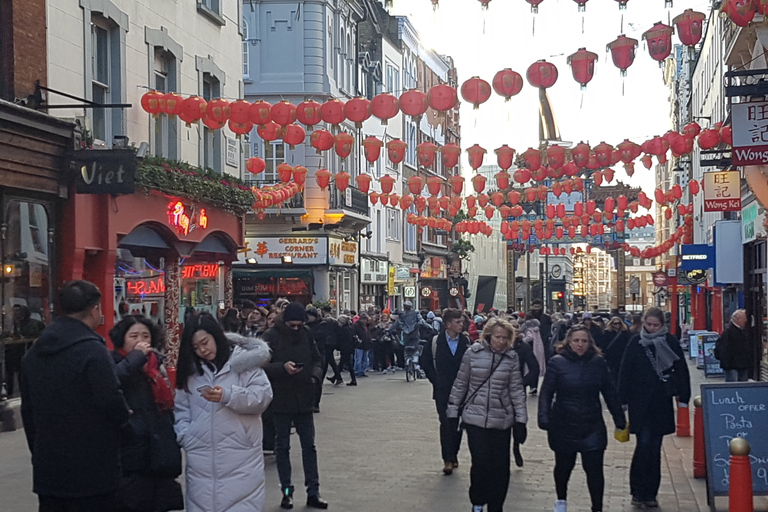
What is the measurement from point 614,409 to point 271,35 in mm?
→ 30700

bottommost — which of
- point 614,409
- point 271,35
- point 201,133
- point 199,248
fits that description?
point 614,409

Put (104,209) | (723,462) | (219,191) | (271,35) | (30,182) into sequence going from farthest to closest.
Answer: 1. (271,35)
2. (219,191)
3. (104,209)
4. (30,182)
5. (723,462)

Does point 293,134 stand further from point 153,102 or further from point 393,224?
Result: point 393,224

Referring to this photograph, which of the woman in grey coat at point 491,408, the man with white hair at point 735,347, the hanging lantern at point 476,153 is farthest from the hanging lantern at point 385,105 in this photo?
the woman in grey coat at point 491,408

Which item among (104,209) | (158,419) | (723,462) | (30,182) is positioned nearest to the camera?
(158,419)

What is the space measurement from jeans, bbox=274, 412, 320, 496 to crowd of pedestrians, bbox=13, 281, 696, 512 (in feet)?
0.04

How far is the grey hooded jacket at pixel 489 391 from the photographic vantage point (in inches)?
353

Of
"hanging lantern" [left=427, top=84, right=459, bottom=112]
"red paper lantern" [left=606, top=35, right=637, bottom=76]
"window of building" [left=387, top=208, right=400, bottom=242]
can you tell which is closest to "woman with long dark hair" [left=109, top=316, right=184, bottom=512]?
"red paper lantern" [left=606, top=35, right=637, bottom=76]

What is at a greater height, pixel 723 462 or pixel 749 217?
pixel 749 217

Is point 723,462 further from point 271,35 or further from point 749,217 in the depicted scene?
point 271,35

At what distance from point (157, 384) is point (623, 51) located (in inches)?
364

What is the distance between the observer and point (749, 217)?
24.5 metres

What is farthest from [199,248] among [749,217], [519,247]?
[519,247]

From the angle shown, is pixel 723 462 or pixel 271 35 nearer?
pixel 723 462
